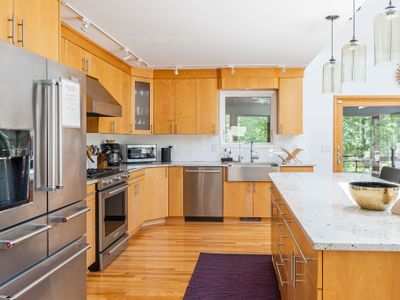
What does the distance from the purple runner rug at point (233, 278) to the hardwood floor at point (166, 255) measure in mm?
113

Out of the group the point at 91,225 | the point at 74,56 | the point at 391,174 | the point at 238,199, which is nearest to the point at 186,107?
the point at 238,199

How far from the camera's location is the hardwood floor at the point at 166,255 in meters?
3.04

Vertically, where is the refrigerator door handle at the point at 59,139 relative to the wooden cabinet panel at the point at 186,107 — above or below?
below

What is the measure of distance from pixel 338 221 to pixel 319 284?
0.40 meters

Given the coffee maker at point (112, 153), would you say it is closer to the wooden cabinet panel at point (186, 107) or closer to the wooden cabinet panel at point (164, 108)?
the wooden cabinet panel at point (164, 108)

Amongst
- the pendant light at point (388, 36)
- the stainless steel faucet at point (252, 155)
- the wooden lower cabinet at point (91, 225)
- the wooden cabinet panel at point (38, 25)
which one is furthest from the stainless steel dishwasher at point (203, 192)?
the pendant light at point (388, 36)

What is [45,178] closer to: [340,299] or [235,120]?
[340,299]

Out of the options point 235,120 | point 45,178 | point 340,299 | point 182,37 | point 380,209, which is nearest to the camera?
point 340,299

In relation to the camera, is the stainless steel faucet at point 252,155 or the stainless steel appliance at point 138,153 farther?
the stainless steel faucet at point 252,155

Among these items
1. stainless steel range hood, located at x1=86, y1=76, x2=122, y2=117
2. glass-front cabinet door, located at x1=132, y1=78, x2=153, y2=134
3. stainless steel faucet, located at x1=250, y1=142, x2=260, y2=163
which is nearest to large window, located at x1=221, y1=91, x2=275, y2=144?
stainless steel faucet, located at x1=250, y1=142, x2=260, y2=163

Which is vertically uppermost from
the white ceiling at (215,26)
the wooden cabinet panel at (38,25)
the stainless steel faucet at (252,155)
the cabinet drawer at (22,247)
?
the white ceiling at (215,26)

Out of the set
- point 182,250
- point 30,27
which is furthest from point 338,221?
point 182,250

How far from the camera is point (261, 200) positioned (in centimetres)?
539

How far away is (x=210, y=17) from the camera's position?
11.0 ft
